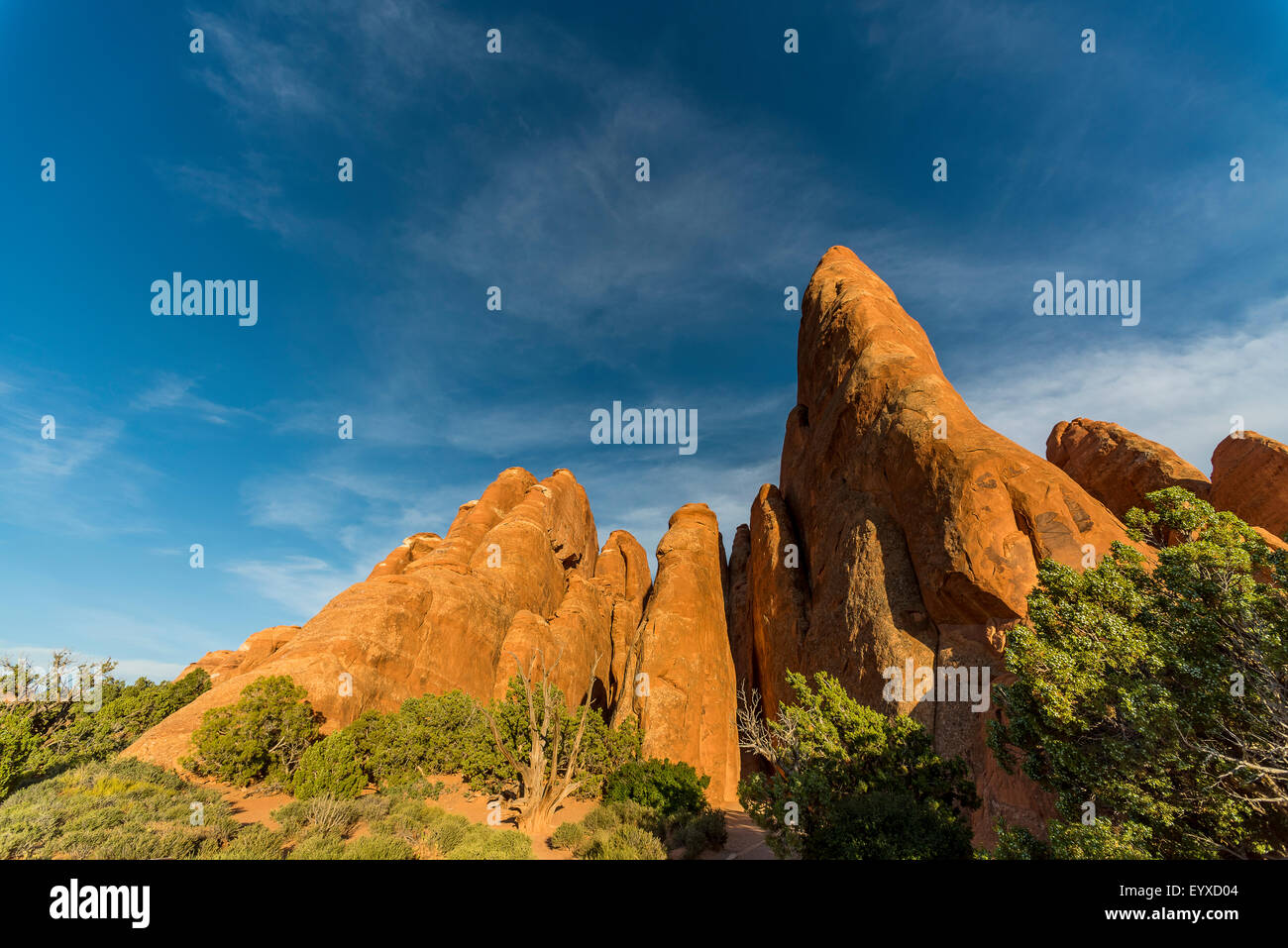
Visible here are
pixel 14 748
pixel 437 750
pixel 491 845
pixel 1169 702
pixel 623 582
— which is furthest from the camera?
pixel 623 582

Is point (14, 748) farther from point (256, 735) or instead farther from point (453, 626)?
point (453, 626)

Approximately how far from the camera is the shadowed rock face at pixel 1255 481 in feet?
84.5

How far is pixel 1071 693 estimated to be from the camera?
9.57m

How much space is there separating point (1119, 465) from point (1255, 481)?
23.2 ft

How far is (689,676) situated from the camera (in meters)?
29.5

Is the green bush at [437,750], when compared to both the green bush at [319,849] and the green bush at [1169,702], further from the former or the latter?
the green bush at [1169,702]

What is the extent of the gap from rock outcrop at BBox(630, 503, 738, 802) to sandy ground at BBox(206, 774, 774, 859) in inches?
190

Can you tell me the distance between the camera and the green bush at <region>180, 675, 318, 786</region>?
63.3ft

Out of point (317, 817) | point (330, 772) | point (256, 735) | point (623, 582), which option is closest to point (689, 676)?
point (330, 772)

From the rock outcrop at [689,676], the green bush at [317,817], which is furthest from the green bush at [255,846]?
the rock outcrop at [689,676]

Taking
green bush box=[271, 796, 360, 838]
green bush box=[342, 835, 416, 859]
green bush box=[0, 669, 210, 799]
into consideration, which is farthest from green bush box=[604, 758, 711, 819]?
green bush box=[0, 669, 210, 799]

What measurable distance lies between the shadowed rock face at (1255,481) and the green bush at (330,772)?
4402 cm
